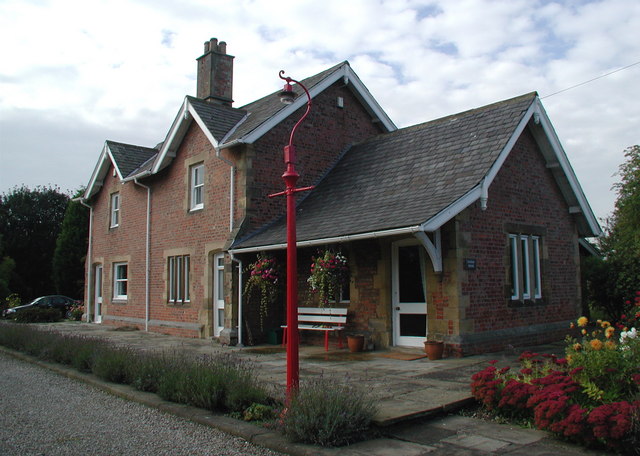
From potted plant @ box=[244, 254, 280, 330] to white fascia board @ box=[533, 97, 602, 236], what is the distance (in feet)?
23.2

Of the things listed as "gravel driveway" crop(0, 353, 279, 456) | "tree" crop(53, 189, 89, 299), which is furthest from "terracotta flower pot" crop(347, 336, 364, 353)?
"tree" crop(53, 189, 89, 299)

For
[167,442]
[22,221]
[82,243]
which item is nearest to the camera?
[167,442]

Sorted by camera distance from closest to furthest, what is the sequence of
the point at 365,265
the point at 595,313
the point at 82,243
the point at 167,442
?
the point at 167,442
the point at 365,265
the point at 595,313
the point at 82,243

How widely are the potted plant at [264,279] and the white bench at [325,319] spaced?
86cm

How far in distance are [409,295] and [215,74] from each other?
1151cm

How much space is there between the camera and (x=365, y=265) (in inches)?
495

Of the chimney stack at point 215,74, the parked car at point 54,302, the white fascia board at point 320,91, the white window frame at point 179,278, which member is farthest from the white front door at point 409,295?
the parked car at point 54,302

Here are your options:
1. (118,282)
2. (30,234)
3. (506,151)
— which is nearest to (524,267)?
(506,151)

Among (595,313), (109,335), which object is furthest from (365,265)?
(595,313)

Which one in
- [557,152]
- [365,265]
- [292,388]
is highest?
[557,152]

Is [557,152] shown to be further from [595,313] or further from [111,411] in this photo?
[111,411]

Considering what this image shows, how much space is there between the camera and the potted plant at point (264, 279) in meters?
13.4

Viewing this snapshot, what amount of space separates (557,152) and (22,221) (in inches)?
1519

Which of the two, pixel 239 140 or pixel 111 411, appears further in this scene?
pixel 239 140
